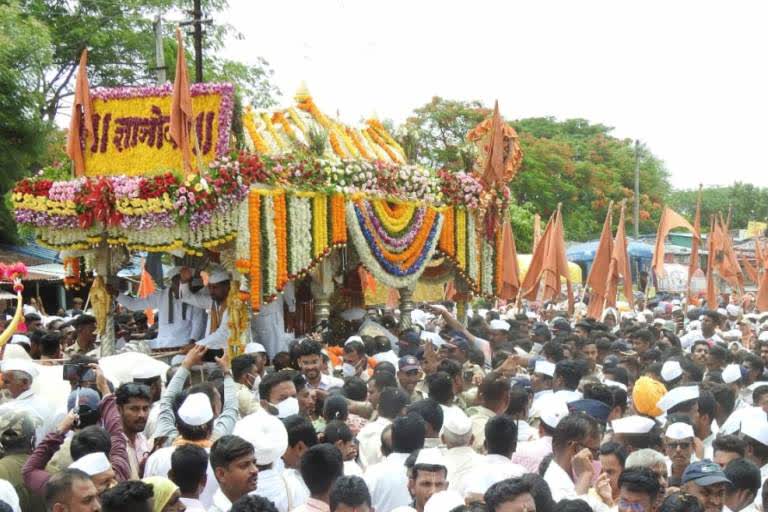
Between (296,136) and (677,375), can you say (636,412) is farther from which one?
(296,136)

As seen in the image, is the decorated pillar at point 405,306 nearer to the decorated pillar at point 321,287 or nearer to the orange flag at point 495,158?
the decorated pillar at point 321,287

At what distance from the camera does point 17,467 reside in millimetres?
5766

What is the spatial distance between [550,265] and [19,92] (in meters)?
11.4

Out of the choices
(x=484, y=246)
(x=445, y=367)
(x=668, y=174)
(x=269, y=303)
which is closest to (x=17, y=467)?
(x=445, y=367)

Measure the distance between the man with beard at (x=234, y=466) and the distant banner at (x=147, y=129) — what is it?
299 inches

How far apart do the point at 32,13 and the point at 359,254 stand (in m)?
16.8

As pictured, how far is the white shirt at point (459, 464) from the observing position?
20.1 feet

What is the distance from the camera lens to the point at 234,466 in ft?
17.4

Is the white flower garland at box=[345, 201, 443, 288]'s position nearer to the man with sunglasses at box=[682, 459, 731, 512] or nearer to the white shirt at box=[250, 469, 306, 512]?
the white shirt at box=[250, 469, 306, 512]

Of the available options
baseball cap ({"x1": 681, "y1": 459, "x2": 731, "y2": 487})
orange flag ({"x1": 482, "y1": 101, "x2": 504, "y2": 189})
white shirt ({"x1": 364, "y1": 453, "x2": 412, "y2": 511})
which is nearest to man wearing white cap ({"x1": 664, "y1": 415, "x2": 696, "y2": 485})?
baseball cap ({"x1": 681, "y1": 459, "x2": 731, "y2": 487})

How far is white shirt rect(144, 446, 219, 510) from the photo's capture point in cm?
592

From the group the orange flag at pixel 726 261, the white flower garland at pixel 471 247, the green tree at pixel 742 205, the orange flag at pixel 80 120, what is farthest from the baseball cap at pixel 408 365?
the green tree at pixel 742 205

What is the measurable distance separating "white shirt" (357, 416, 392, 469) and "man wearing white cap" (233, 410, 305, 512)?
1.25 metres

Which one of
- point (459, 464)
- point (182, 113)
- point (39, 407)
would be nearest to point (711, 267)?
point (182, 113)
